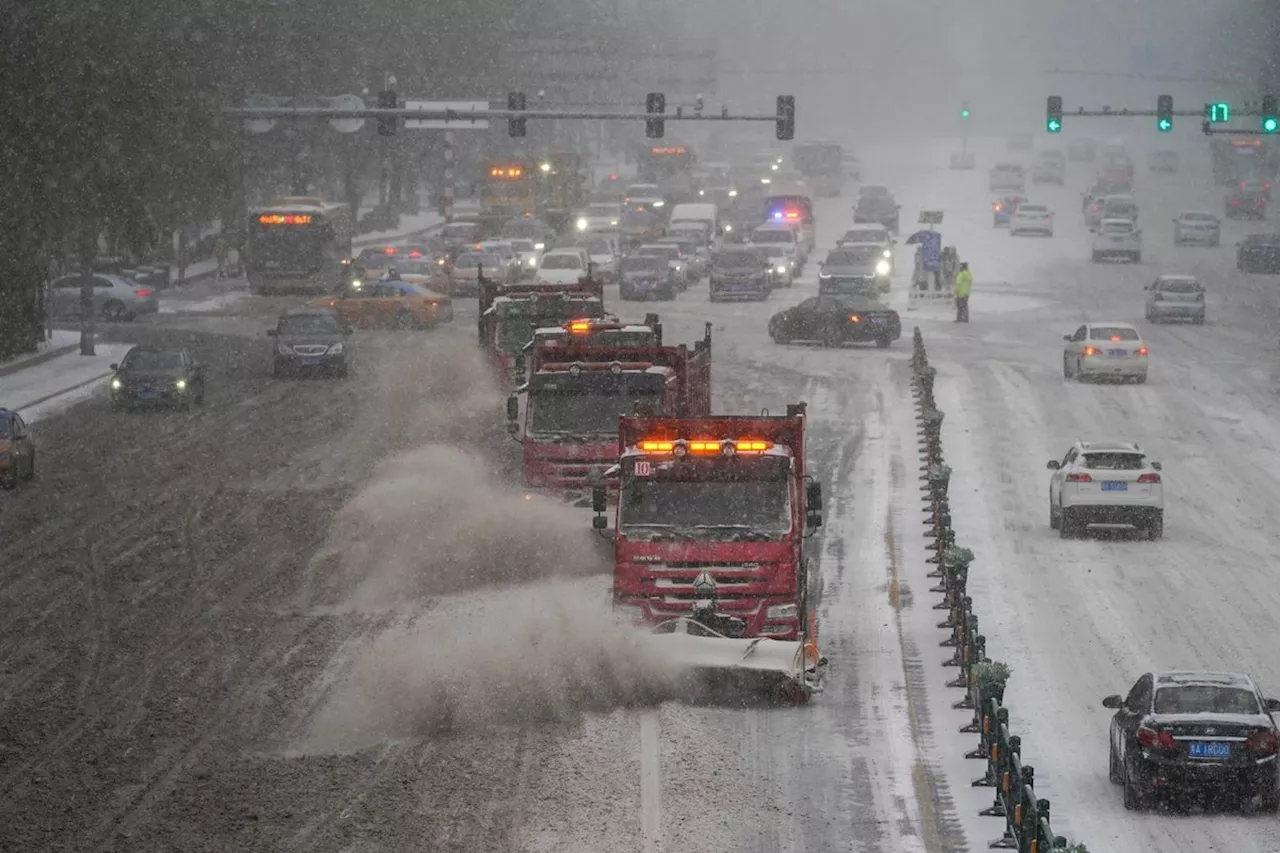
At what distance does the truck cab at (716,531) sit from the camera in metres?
21.0

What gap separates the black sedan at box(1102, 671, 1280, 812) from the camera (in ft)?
54.6

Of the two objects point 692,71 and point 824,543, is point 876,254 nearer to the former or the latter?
point 824,543

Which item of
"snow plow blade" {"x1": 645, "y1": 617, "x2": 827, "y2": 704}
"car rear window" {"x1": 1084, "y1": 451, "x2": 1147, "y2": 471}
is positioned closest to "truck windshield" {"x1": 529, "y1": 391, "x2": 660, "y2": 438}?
"car rear window" {"x1": 1084, "y1": 451, "x2": 1147, "y2": 471}

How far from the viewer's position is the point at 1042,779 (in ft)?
60.3

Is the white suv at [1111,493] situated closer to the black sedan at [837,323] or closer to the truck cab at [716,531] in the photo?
the truck cab at [716,531]

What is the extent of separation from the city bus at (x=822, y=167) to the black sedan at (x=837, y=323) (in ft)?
197

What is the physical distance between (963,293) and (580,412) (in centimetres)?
3283

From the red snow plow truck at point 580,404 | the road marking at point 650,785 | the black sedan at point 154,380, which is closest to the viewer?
the road marking at point 650,785

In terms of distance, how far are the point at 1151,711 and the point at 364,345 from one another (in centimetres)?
Answer: 3928

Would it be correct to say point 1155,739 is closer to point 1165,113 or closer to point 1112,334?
point 1112,334

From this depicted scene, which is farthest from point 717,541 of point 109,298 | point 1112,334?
point 109,298

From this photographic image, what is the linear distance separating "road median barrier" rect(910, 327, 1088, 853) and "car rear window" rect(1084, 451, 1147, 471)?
2.33 metres

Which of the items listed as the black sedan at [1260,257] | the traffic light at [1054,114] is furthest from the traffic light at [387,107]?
the black sedan at [1260,257]

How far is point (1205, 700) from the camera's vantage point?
17062 mm
